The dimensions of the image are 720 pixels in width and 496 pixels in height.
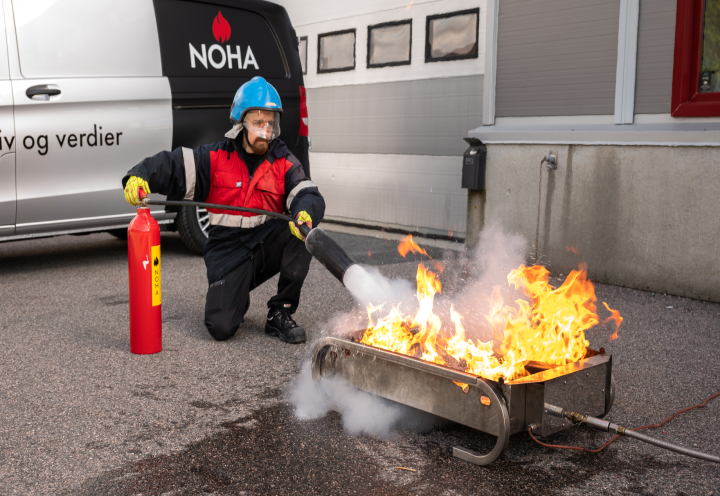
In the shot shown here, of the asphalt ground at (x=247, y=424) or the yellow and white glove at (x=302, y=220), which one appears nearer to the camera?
the asphalt ground at (x=247, y=424)

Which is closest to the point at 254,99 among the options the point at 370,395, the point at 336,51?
the point at 370,395

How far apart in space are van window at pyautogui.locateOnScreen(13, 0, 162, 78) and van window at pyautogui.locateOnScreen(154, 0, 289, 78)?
158 mm

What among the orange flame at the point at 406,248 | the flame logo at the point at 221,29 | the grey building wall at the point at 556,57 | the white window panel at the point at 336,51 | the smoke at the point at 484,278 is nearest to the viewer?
the smoke at the point at 484,278

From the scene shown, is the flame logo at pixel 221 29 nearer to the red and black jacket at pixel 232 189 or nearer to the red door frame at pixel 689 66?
the red and black jacket at pixel 232 189

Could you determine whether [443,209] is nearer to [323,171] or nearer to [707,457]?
[323,171]

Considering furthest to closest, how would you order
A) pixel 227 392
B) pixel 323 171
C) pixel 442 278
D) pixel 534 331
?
pixel 323 171
pixel 442 278
pixel 227 392
pixel 534 331

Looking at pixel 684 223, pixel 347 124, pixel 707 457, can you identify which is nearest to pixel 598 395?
pixel 707 457

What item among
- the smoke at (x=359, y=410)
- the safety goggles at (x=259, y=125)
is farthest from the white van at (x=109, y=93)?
the smoke at (x=359, y=410)

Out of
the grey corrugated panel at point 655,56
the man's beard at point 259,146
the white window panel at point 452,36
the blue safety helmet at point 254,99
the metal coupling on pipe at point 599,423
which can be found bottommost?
the metal coupling on pipe at point 599,423

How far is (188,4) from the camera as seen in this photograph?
22.9ft

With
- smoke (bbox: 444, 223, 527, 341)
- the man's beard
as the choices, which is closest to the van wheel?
smoke (bbox: 444, 223, 527, 341)

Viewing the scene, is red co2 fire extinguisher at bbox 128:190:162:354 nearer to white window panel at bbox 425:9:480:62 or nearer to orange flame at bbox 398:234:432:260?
orange flame at bbox 398:234:432:260

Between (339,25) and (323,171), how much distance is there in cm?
202

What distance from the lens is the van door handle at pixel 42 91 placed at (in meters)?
6.05
